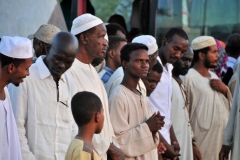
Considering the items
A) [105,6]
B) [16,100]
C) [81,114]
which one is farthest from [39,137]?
[105,6]

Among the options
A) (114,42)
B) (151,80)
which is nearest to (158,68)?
(151,80)

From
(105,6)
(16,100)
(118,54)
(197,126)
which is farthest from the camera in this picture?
(105,6)

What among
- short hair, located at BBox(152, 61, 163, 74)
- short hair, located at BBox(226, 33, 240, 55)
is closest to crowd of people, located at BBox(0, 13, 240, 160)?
short hair, located at BBox(152, 61, 163, 74)

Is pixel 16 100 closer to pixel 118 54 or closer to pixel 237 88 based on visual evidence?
pixel 118 54

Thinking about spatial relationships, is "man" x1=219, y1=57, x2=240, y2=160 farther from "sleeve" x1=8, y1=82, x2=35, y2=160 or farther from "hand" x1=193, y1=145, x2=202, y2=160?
"sleeve" x1=8, y1=82, x2=35, y2=160

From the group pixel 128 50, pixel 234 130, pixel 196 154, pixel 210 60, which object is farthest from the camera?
pixel 210 60

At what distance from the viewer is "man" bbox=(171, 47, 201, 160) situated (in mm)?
8641

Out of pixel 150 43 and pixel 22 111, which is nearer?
pixel 22 111

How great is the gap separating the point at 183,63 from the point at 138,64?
84.2 inches

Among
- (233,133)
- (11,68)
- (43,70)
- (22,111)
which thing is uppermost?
(11,68)

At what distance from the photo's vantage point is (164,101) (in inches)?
318

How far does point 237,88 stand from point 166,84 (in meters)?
0.78

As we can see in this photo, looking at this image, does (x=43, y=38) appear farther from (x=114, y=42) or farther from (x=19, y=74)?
(x=19, y=74)

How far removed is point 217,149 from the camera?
9406 millimetres
